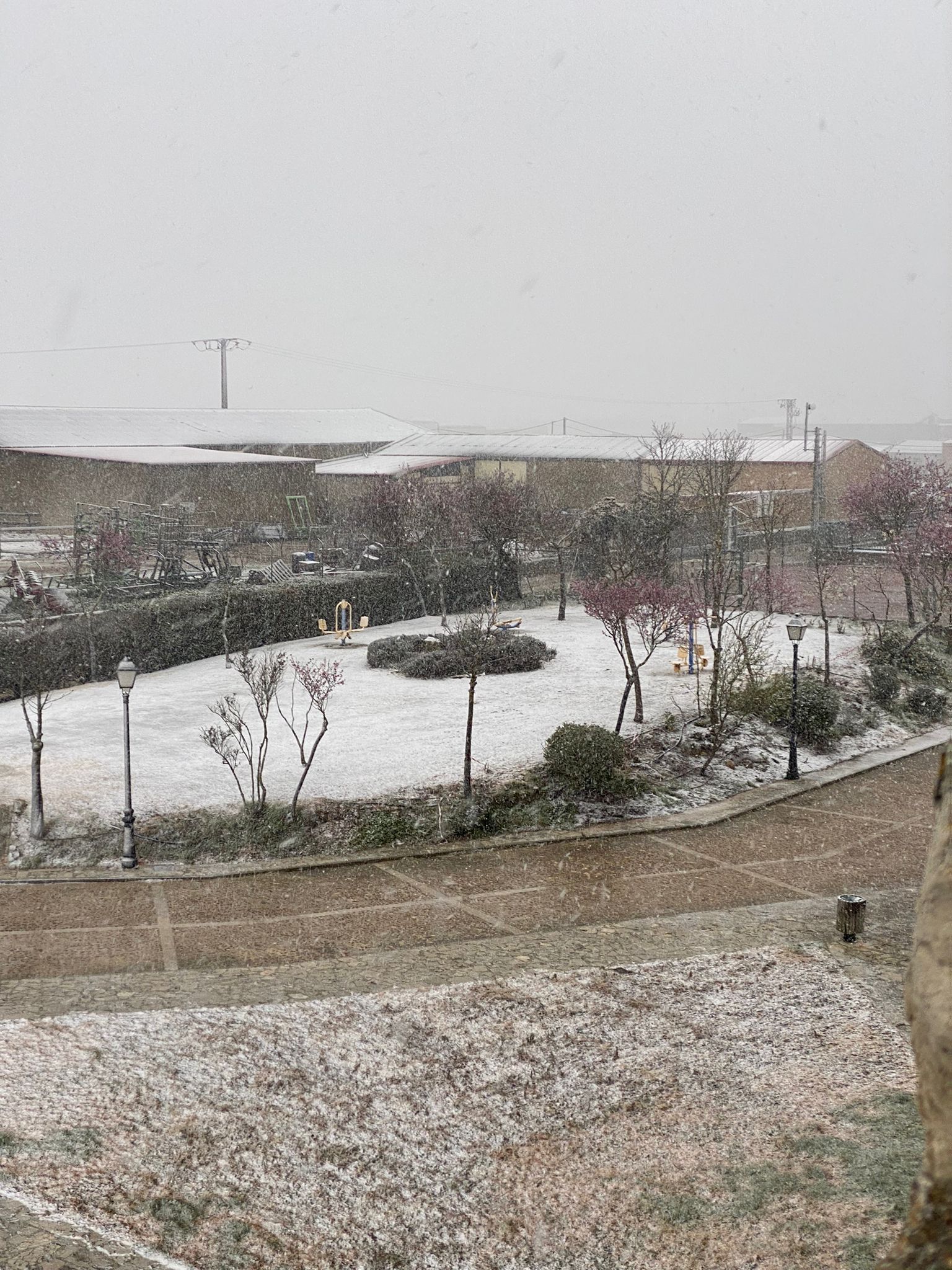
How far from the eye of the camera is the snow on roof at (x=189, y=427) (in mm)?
42094

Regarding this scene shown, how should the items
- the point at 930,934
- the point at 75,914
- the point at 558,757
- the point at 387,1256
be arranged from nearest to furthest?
the point at 930,934
the point at 387,1256
the point at 75,914
the point at 558,757

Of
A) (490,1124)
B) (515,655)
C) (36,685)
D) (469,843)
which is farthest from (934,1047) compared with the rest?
(515,655)

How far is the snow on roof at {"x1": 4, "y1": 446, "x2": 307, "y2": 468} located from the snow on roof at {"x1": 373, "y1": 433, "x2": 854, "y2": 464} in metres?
9.99

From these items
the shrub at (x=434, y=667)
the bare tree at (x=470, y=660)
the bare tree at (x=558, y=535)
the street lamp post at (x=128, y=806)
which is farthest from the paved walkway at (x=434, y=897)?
the bare tree at (x=558, y=535)

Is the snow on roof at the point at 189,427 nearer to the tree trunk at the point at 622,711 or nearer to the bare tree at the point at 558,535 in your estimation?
the bare tree at the point at 558,535

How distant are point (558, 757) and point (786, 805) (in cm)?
339

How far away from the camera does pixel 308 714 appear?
595 inches

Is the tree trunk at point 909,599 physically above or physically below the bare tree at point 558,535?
below

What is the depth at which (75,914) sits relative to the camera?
12156 millimetres

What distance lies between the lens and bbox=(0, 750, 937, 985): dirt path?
11.2m

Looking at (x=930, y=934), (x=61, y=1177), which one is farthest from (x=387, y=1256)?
(x=930, y=934)

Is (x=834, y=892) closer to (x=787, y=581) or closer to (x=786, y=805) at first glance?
(x=786, y=805)

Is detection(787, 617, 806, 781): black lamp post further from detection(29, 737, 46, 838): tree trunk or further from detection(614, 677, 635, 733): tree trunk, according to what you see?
detection(29, 737, 46, 838): tree trunk

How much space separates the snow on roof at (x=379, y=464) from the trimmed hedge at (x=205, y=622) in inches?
656
